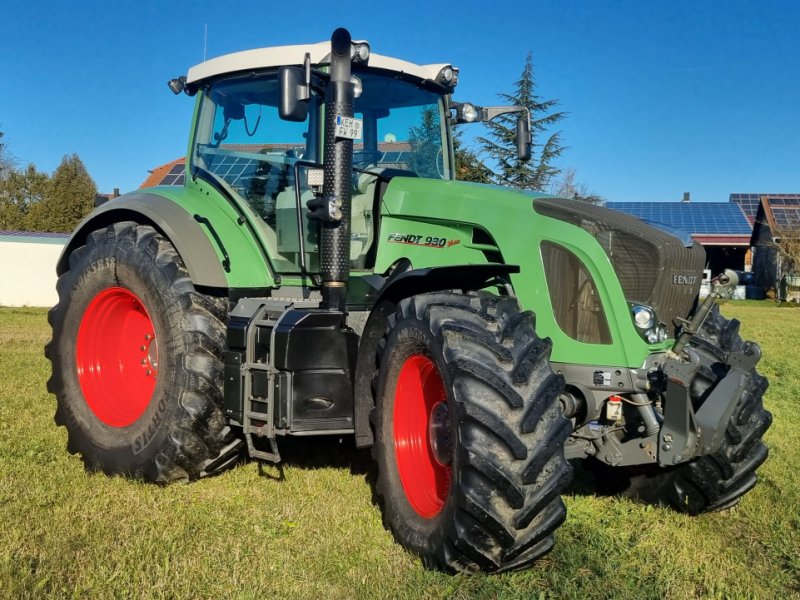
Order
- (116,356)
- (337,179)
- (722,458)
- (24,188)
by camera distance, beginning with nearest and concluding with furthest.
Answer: (722,458), (337,179), (116,356), (24,188)

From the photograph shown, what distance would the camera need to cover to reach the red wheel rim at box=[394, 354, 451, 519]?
4.04 meters

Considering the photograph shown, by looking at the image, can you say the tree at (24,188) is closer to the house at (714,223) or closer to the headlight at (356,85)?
the house at (714,223)

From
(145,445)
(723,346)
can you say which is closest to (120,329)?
(145,445)

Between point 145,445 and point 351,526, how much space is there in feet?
4.88

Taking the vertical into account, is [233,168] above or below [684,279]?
above

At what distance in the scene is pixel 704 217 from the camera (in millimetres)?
44906

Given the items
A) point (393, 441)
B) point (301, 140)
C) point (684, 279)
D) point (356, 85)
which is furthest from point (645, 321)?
point (301, 140)

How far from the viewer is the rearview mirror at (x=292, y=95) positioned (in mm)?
4254

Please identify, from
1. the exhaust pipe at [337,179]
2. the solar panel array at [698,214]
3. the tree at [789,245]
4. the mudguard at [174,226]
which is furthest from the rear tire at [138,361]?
the solar panel array at [698,214]

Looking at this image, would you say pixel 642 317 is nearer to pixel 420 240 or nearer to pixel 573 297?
pixel 573 297

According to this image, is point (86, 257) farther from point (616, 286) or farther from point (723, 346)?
point (723, 346)

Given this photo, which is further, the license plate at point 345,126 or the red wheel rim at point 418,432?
the license plate at point 345,126

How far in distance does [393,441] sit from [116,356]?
2561 millimetres

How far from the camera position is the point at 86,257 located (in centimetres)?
557
